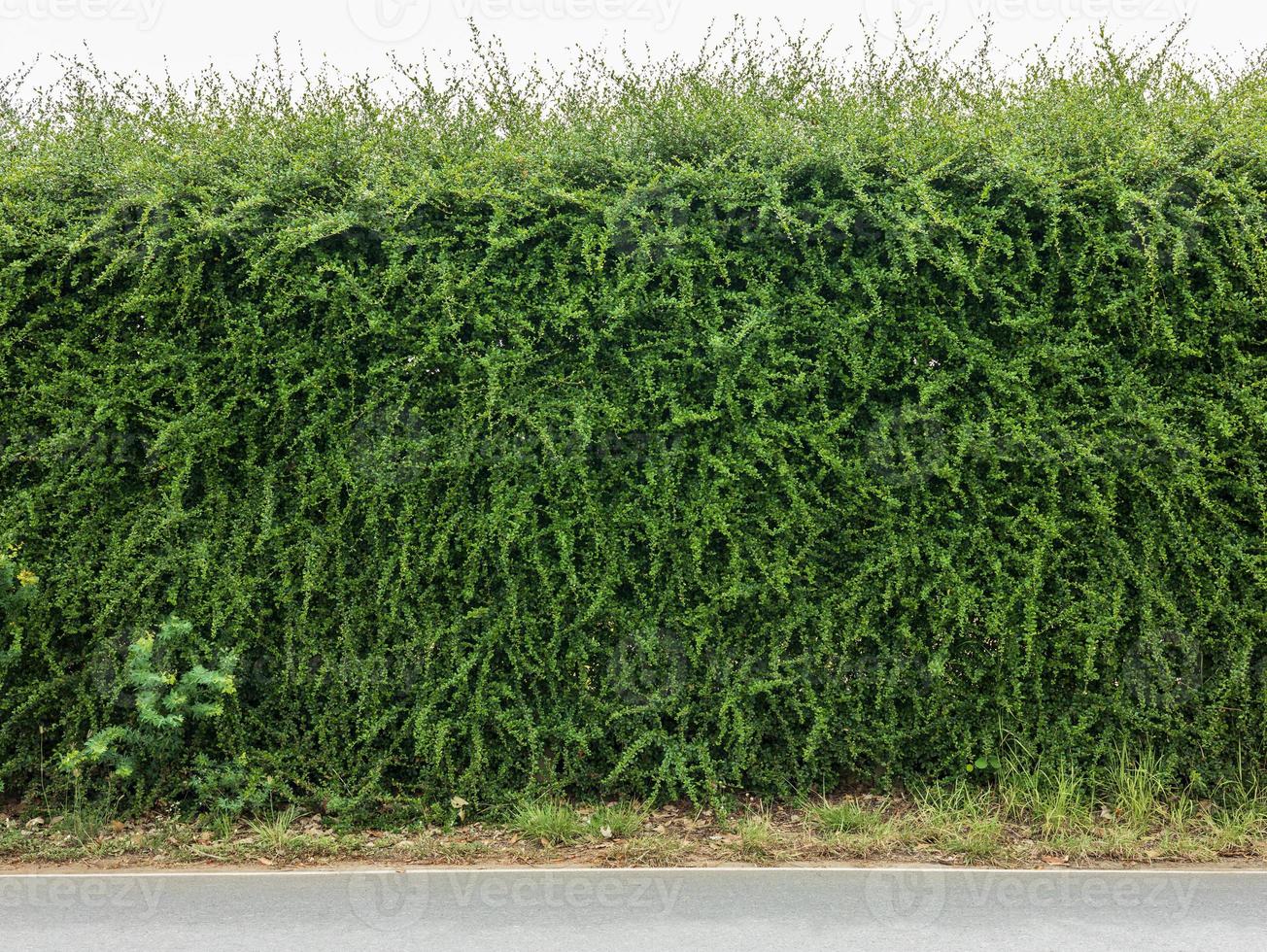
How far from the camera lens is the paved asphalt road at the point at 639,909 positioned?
4414mm

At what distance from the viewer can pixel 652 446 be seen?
5.60 m

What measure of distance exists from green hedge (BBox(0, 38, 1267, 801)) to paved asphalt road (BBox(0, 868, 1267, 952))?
2.30 feet

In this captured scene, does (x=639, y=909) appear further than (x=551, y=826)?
No

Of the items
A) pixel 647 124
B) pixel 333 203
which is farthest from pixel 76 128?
pixel 647 124

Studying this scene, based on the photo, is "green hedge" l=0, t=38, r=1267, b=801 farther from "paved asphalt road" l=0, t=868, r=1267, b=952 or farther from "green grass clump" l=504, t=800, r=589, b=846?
"paved asphalt road" l=0, t=868, r=1267, b=952

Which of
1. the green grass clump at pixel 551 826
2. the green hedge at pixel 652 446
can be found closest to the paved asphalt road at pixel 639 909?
the green grass clump at pixel 551 826

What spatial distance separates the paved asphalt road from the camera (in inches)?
174

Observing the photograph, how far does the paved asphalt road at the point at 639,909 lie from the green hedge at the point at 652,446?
2.30ft

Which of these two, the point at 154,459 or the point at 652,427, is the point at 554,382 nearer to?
the point at 652,427

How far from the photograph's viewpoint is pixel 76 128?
617cm

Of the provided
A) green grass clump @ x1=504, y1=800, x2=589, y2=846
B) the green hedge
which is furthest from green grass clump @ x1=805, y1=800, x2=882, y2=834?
green grass clump @ x1=504, y1=800, x2=589, y2=846

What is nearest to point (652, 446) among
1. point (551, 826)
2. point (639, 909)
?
point (551, 826)

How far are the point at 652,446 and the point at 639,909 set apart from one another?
228cm

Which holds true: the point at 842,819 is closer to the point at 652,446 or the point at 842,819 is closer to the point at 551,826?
the point at 551,826
